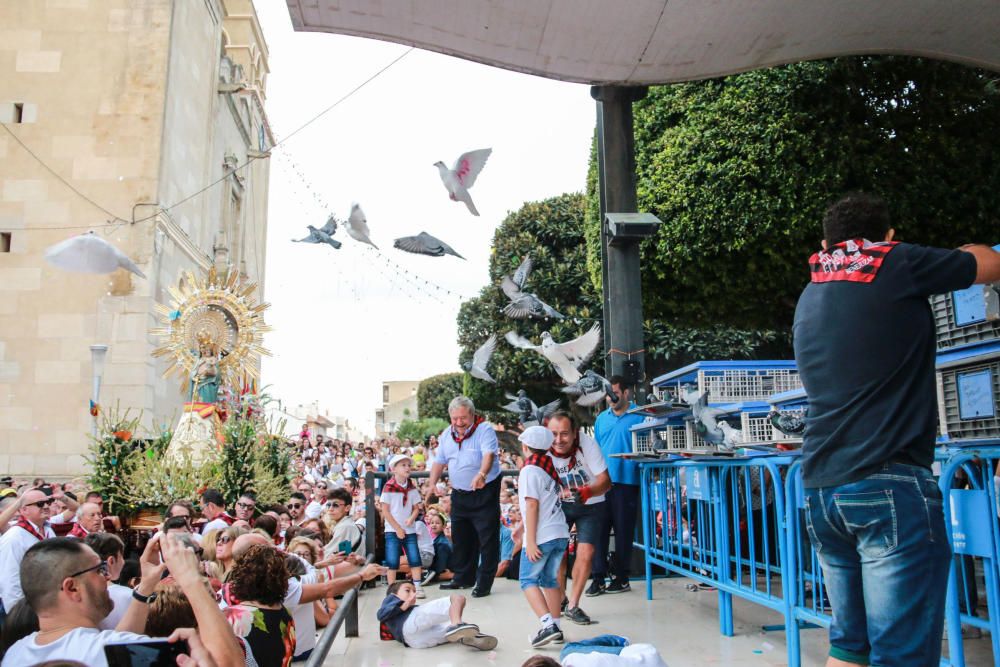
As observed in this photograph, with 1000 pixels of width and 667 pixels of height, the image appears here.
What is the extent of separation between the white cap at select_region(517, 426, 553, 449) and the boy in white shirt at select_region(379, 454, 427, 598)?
112 inches

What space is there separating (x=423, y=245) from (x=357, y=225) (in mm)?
1222

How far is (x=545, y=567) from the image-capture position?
19.7ft

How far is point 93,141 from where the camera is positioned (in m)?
21.8

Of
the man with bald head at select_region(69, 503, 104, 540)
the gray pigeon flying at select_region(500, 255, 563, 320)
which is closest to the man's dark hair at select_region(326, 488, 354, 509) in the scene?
the man with bald head at select_region(69, 503, 104, 540)

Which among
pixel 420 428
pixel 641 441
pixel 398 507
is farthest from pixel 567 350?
pixel 420 428

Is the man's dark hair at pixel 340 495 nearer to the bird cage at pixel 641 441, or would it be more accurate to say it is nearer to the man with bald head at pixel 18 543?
the man with bald head at pixel 18 543

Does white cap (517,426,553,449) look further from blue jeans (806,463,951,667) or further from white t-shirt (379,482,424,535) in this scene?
blue jeans (806,463,951,667)

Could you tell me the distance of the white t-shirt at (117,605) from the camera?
3.90 meters

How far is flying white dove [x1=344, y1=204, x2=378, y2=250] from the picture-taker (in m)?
10.7

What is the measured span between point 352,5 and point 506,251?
874 inches

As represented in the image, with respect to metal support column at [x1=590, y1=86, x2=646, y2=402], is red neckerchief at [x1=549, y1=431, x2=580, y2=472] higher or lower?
lower

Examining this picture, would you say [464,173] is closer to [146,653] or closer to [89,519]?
[89,519]

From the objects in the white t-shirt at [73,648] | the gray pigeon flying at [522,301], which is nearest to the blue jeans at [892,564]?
the white t-shirt at [73,648]

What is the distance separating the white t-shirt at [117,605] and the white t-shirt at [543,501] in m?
2.84
